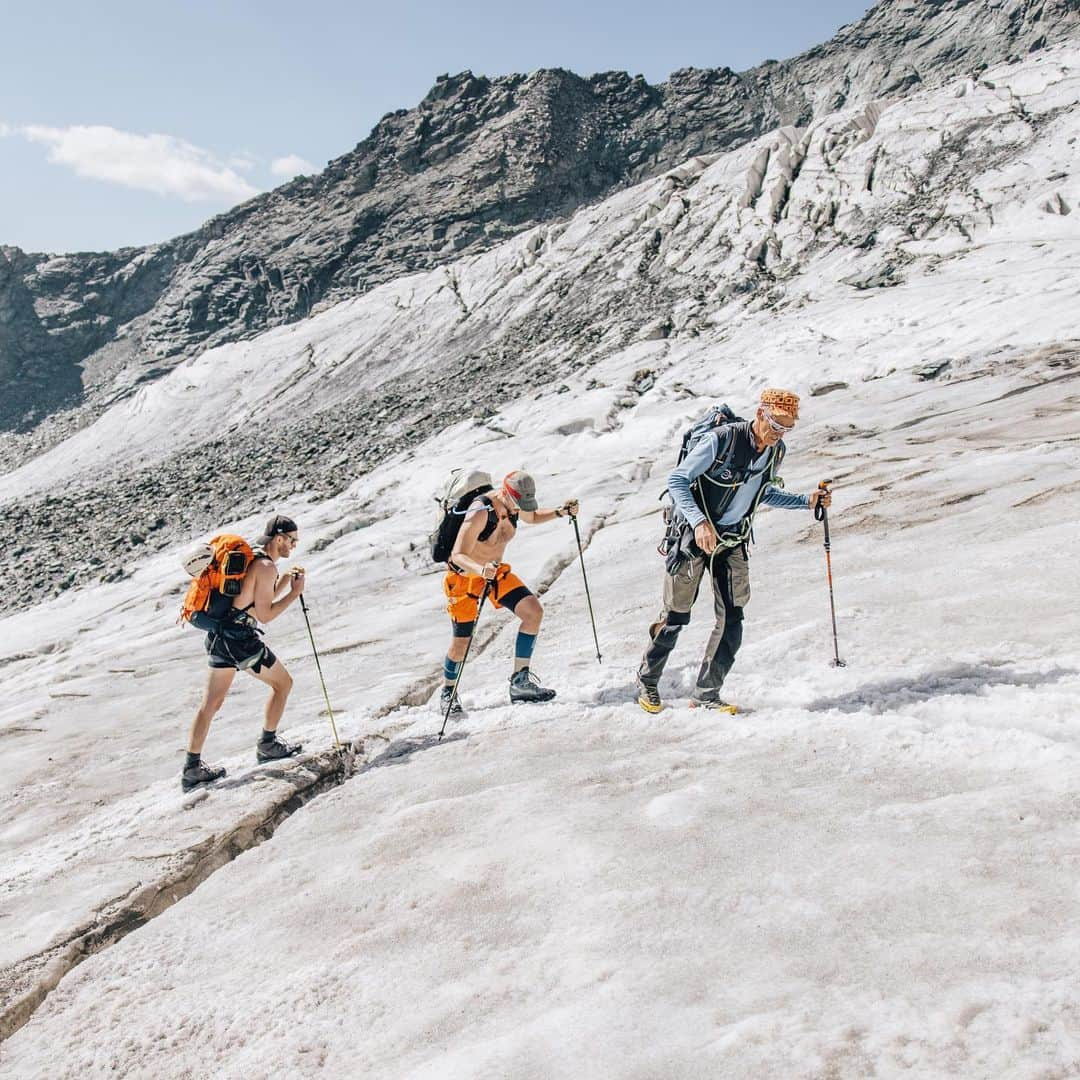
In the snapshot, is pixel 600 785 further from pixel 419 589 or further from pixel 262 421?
pixel 262 421

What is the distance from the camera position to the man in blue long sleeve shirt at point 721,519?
625 cm

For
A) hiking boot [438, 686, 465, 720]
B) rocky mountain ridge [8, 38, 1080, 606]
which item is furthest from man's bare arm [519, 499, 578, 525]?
rocky mountain ridge [8, 38, 1080, 606]

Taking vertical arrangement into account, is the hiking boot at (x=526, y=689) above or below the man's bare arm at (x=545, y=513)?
below

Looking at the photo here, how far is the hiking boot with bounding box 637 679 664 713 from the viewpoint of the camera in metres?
6.58

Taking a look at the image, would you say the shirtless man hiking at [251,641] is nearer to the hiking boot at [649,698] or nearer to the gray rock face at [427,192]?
the hiking boot at [649,698]

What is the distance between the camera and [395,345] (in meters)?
51.0

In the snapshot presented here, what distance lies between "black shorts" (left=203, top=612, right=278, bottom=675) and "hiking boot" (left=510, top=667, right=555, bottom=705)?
225 cm

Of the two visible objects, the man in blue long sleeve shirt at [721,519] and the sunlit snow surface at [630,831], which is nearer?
the sunlit snow surface at [630,831]

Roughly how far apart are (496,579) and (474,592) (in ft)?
1.17

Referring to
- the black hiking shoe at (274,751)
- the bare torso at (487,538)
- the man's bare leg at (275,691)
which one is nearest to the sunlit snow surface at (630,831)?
the black hiking shoe at (274,751)

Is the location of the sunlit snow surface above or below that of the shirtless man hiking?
below

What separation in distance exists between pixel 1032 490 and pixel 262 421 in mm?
44502

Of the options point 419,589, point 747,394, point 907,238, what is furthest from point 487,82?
point 419,589

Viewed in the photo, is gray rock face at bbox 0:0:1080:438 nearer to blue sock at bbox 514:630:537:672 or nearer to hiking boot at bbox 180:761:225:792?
blue sock at bbox 514:630:537:672
